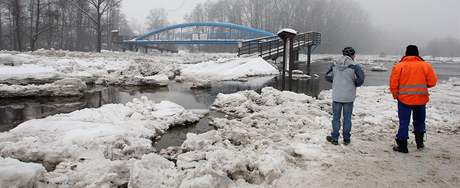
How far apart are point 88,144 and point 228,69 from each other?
1174 cm

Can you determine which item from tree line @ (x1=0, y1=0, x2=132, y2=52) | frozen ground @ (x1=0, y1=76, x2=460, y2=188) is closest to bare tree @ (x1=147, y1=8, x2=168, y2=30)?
tree line @ (x1=0, y1=0, x2=132, y2=52)

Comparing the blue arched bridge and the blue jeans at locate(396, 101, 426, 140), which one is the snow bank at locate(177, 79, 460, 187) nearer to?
the blue jeans at locate(396, 101, 426, 140)

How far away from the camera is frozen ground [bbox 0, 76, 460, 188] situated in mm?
3082

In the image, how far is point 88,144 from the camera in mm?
4070

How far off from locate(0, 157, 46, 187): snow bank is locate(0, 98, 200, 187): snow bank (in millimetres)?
255

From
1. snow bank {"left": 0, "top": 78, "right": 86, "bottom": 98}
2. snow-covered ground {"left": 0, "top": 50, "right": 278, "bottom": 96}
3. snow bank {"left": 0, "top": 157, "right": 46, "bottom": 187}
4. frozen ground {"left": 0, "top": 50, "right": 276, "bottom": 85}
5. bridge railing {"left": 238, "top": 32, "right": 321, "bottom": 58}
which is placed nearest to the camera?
snow bank {"left": 0, "top": 157, "right": 46, "bottom": 187}

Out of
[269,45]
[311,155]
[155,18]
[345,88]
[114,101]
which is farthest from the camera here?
[155,18]

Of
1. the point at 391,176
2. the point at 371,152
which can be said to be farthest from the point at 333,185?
the point at 371,152

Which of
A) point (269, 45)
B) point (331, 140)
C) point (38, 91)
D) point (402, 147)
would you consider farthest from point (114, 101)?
point (269, 45)

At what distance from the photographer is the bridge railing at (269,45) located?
62.0 ft

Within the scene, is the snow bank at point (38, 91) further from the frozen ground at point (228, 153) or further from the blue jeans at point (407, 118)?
the blue jeans at point (407, 118)

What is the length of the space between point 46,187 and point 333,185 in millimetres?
2852

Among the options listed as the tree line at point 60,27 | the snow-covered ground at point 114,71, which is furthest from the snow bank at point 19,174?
the tree line at point 60,27

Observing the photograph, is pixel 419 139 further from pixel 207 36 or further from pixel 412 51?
pixel 207 36
